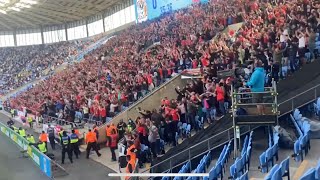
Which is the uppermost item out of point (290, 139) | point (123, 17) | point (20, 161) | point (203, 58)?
point (123, 17)

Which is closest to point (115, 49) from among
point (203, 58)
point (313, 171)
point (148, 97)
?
point (148, 97)

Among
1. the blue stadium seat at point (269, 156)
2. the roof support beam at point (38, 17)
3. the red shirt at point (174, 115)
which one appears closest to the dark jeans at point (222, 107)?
the red shirt at point (174, 115)

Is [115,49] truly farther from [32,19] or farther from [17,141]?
[32,19]

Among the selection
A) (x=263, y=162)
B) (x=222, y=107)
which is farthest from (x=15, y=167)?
(x=263, y=162)

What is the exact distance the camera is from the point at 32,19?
57531 millimetres

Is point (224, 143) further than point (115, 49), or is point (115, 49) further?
point (115, 49)

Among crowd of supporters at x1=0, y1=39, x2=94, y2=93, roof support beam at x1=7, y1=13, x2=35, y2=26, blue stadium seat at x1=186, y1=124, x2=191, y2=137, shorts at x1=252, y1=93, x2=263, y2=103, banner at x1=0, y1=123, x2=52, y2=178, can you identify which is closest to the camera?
shorts at x1=252, y1=93, x2=263, y2=103

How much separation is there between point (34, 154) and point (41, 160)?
56.2 inches

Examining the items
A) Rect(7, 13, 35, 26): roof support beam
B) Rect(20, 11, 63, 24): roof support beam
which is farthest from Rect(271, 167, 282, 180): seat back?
Rect(7, 13, 35, 26): roof support beam

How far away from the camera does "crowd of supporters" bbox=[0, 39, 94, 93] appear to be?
48.1 metres

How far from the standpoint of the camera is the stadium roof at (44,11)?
4609 cm

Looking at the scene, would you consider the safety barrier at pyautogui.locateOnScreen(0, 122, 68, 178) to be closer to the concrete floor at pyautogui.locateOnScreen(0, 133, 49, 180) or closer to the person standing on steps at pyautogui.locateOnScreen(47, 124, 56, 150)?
the concrete floor at pyautogui.locateOnScreen(0, 133, 49, 180)

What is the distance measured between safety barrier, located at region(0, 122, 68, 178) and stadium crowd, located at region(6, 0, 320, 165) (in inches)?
101

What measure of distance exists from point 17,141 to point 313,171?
18.5 m
